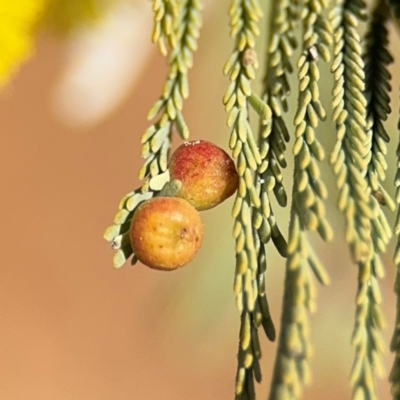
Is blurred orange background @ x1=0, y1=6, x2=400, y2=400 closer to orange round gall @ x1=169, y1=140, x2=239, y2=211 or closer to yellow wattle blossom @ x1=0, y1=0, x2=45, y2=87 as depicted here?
yellow wattle blossom @ x1=0, y1=0, x2=45, y2=87

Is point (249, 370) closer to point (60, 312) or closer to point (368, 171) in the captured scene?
point (368, 171)

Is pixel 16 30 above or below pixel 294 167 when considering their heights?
above

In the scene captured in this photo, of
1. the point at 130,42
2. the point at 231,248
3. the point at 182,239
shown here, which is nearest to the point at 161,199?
the point at 182,239

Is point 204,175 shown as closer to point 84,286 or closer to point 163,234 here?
point 163,234

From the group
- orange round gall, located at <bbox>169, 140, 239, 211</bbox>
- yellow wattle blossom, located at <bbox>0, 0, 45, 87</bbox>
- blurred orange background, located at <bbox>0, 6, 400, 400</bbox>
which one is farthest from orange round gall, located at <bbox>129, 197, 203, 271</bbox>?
blurred orange background, located at <bbox>0, 6, 400, 400</bbox>

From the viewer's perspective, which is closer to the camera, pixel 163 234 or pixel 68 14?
pixel 163 234

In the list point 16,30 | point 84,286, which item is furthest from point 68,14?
point 84,286
